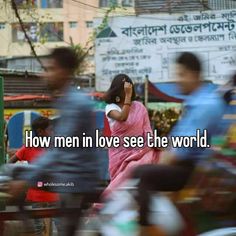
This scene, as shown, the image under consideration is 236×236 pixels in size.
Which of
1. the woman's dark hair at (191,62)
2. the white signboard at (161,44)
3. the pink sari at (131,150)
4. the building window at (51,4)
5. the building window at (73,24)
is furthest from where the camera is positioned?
the building window at (73,24)

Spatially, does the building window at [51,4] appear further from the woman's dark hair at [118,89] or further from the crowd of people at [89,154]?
the crowd of people at [89,154]

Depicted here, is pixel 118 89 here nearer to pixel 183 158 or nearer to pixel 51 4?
pixel 183 158

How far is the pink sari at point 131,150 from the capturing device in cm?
653

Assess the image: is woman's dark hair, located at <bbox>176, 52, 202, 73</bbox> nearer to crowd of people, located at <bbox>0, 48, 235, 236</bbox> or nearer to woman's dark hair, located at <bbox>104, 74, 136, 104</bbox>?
crowd of people, located at <bbox>0, 48, 235, 236</bbox>

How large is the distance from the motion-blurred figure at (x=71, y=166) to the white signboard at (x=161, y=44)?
9.99m

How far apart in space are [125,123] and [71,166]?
2245 millimetres

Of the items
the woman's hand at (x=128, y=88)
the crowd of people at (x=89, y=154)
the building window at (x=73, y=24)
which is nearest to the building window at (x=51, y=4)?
the building window at (x=73, y=24)

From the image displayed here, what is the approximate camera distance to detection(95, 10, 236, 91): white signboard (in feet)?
48.0

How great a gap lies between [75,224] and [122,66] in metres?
11.2

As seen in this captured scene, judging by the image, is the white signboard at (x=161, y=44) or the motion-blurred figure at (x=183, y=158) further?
the white signboard at (x=161, y=44)

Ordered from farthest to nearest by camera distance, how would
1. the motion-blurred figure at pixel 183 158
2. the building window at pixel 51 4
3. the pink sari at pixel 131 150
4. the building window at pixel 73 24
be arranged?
the building window at pixel 73 24
the building window at pixel 51 4
the pink sari at pixel 131 150
the motion-blurred figure at pixel 183 158

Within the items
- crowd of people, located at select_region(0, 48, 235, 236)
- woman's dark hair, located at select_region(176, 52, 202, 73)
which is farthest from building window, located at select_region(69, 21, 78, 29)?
woman's dark hair, located at select_region(176, 52, 202, 73)

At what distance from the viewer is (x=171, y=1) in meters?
16.1

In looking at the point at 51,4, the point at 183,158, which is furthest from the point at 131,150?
the point at 51,4
